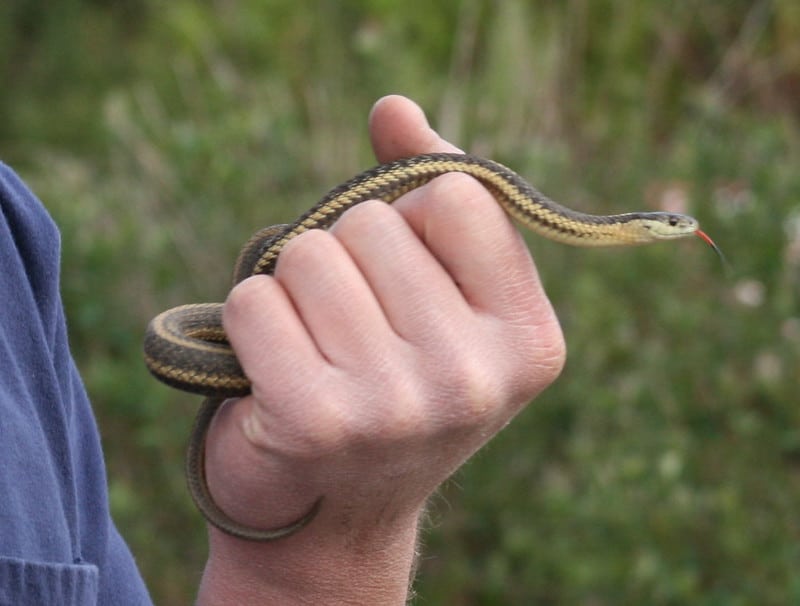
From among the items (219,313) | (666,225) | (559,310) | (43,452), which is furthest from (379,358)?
(559,310)

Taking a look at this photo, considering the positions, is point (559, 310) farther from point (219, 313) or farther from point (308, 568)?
point (308, 568)

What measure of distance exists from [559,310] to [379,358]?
167 inches

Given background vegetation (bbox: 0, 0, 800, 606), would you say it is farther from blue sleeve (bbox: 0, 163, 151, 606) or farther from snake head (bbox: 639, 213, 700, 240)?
blue sleeve (bbox: 0, 163, 151, 606)

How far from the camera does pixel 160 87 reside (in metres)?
9.49

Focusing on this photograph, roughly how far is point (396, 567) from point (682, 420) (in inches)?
Result: 125

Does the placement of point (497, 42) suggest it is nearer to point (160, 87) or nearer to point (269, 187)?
point (269, 187)

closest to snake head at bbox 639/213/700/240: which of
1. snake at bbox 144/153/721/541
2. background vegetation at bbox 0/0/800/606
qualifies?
snake at bbox 144/153/721/541

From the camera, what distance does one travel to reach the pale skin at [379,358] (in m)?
1.86

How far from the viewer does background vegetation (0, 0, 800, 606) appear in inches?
193

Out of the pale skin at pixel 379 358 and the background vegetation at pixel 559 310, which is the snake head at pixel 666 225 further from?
the background vegetation at pixel 559 310

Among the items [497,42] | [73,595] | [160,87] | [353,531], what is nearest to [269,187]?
[497,42]

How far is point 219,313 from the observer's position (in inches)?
101

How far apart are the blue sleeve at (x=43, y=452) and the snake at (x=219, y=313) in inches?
8.3

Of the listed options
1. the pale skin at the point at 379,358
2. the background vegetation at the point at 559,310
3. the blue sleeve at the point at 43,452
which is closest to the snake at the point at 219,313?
the pale skin at the point at 379,358
